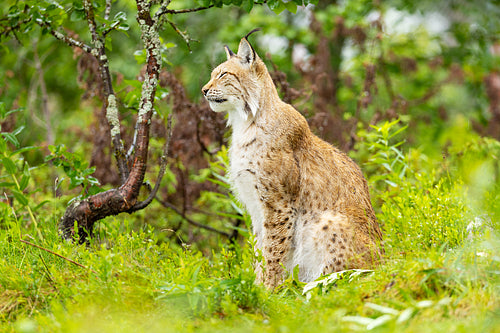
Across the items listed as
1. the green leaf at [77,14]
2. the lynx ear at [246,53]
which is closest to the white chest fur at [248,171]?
the lynx ear at [246,53]

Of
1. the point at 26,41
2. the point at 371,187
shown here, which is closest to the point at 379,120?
the point at 371,187

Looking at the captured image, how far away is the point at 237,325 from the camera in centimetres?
322

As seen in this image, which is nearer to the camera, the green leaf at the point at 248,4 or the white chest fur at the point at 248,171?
the green leaf at the point at 248,4

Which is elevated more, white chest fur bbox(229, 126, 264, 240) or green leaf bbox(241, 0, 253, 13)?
green leaf bbox(241, 0, 253, 13)

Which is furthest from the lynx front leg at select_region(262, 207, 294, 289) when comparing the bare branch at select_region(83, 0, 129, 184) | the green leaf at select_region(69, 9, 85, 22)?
the green leaf at select_region(69, 9, 85, 22)

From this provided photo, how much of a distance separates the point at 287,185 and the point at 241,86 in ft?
3.57

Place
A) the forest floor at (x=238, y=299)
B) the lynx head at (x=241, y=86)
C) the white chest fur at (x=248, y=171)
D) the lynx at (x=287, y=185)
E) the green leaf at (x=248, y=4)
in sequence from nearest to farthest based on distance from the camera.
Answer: the forest floor at (x=238, y=299) → the lynx at (x=287, y=185) → the green leaf at (x=248, y=4) → the white chest fur at (x=248, y=171) → the lynx head at (x=241, y=86)

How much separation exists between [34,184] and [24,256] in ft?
13.8

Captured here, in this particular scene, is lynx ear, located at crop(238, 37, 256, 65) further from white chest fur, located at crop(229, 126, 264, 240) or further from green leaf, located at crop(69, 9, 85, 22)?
green leaf, located at crop(69, 9, 85, 22)

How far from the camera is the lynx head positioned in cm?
512

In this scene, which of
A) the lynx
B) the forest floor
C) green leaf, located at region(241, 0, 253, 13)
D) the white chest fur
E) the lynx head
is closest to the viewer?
the forest floor

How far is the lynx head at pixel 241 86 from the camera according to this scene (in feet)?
16.8

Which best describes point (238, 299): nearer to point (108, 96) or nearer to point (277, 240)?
point (277, 240)

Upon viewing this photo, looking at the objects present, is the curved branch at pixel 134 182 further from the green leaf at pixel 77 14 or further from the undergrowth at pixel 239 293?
the green leaf at pixel 77 14
